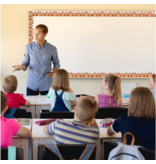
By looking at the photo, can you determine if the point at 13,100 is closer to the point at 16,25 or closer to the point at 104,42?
the point at 16,25

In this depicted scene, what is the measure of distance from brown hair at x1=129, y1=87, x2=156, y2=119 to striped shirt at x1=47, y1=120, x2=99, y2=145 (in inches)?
14.6

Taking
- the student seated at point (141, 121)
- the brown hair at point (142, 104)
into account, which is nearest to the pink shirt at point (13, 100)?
the student seated at point (141, 121)

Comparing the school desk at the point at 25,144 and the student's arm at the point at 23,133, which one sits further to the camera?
the school desk at the point at 25,144

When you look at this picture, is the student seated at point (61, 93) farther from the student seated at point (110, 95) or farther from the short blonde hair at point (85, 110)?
the short blonde hair at point (85, 110)

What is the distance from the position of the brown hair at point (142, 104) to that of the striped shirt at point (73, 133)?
371 mm

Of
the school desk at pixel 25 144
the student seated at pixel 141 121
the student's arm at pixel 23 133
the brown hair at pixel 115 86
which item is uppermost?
the brown hair at pixel 115 86

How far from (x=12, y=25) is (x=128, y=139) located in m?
3.85

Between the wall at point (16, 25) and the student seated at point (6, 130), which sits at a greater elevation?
the wall at point (16, 25)

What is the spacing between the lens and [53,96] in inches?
111

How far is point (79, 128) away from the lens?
1.75 m

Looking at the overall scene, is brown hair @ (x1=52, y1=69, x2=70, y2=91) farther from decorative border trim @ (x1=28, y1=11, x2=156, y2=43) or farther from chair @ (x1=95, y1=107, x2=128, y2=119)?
decorative border trim @ (x1=28, y1=11, x2=156, y2=43)

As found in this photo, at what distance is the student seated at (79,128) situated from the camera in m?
Result: 1.74

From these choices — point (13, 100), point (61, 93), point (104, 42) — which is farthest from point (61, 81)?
point (104, 42)
